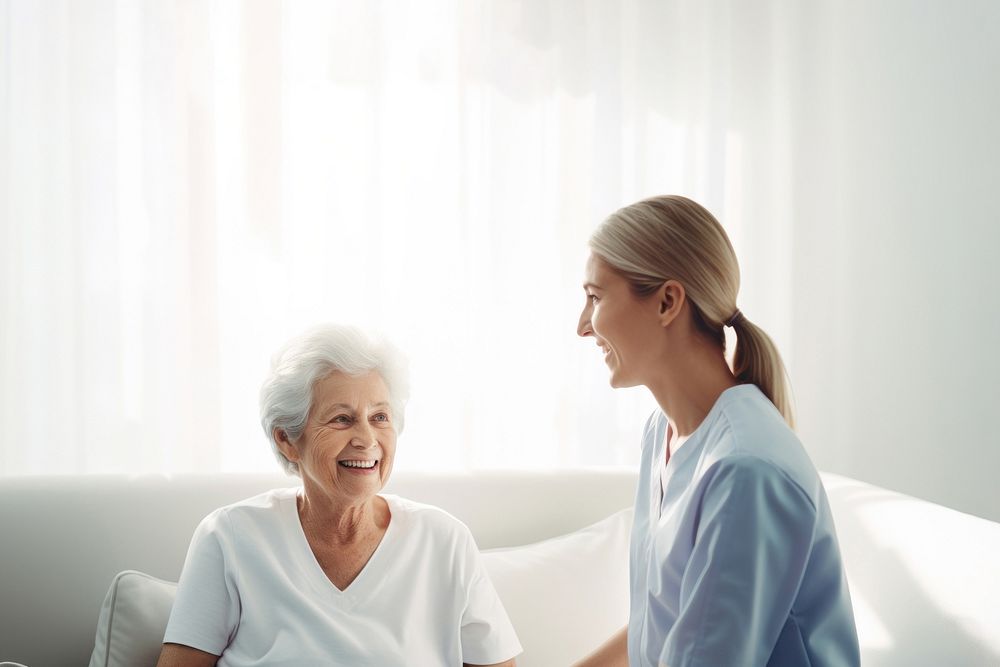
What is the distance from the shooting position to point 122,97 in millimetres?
2279

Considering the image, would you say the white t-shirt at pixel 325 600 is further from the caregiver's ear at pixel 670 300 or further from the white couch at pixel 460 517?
the caregiver's ear at pixel 670 300

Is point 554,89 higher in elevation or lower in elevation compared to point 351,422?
higher

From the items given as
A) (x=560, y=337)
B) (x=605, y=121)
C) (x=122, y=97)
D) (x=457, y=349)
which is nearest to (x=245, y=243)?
(x=122, y=97)

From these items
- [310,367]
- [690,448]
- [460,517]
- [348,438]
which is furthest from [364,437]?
[690,448]

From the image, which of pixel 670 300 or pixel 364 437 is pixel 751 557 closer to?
pixel 670 300

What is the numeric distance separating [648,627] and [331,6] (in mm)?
1920

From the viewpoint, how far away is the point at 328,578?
1.50 m

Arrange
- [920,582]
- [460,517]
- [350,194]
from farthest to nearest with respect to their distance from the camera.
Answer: [350,194] < [460,517] < [920,582]

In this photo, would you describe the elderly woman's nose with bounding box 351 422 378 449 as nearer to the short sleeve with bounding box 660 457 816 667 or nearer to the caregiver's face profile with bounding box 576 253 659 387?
the caregiver's face profile with bounding box 576 253 659 387

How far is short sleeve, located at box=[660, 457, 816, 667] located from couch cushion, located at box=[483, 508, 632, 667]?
2.70ft

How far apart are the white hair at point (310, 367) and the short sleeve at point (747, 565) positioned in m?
0.79

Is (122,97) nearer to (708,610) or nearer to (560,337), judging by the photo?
(560,337)

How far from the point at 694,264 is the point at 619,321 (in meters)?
0.14

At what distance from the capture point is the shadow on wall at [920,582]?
3.66ft
